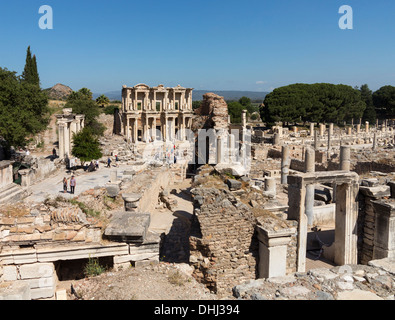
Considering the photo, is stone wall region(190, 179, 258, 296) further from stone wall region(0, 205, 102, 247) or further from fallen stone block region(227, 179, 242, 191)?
stone wall region(0, 205, 102, 247)

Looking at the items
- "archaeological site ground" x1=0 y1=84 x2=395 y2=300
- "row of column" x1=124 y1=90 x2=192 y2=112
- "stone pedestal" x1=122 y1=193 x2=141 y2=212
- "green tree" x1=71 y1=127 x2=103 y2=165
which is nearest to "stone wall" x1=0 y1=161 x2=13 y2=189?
"green tree" x1=71 y1=127 x2=103 y2=165

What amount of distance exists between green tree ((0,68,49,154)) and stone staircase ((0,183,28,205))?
4.15m

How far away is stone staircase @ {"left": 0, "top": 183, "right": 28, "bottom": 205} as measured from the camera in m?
15.3

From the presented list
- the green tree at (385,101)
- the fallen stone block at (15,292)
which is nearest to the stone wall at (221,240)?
the fallen stone block at (15,292)

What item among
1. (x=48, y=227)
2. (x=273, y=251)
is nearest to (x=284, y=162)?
(x=273, y=251)

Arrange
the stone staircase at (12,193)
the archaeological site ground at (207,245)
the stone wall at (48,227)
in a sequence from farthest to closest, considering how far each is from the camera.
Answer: the stone staircase at (12,193), the stone wall at (48,227), the archaeological site ground at (207,245)

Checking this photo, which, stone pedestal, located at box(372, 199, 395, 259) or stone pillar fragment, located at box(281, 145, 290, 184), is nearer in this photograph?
stone pedestal, located at box(372, 199, 395, 259)

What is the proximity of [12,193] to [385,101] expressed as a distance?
8907 cm

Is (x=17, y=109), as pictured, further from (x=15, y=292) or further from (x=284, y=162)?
(x=15, y=292)

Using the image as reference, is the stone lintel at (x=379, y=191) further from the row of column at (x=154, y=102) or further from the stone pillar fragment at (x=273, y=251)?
the row of column at (x=154, y=102)

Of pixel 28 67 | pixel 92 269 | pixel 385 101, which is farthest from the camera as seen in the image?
pixel 385 101

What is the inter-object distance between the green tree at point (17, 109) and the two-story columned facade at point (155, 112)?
2489 centimetres

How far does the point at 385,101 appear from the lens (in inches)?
3290

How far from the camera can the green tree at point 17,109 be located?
66.3 ft
